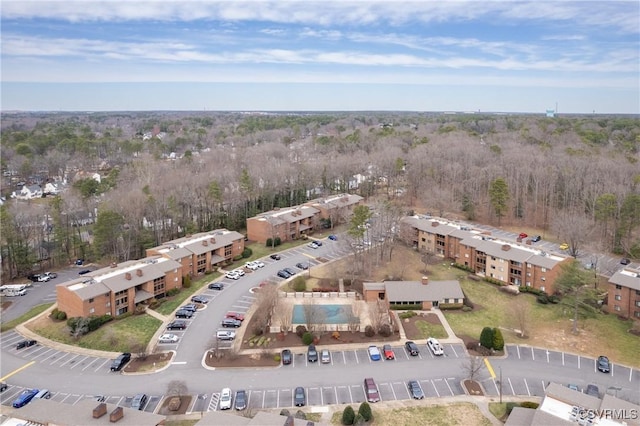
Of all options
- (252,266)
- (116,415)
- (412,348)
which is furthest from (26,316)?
(412,348)

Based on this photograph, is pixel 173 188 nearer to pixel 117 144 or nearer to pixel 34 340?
pixel 34 340

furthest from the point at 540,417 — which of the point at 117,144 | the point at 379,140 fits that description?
the point at 117,144

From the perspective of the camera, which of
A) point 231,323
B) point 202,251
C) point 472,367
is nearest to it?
point 472,367

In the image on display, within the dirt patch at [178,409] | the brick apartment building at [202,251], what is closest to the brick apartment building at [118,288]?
the brick apartment building at [202,251]

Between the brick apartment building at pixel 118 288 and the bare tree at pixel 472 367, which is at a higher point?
the brick apartment building at pixel 118 288

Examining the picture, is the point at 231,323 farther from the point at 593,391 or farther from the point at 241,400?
the point at 593,391

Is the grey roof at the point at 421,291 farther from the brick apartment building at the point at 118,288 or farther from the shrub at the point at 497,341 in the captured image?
the brick apartment building at the point at 118,288
